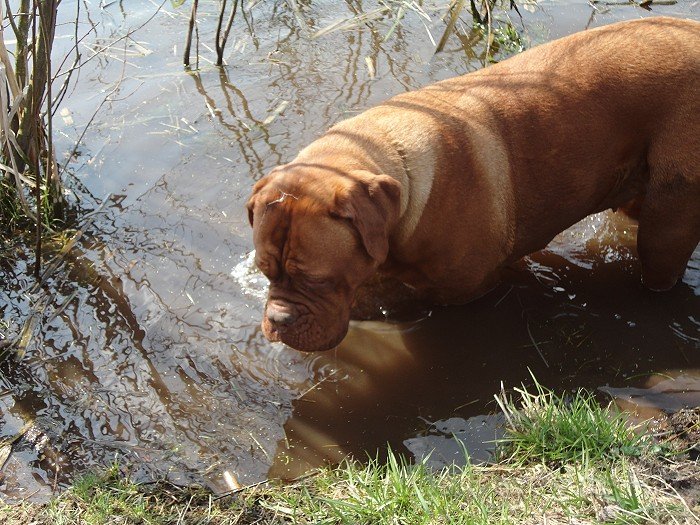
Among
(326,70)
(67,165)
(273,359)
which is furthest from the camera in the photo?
(326,70)

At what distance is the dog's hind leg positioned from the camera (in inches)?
149

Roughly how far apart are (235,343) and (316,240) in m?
1.13

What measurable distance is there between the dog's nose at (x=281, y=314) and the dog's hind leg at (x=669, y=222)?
1938 mm

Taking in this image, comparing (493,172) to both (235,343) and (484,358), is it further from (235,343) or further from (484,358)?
(235,343)

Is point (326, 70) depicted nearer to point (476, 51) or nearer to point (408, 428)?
point (476, 51)

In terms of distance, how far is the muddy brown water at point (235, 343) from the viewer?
11.8 feet

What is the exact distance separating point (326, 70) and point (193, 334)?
294 centimetres

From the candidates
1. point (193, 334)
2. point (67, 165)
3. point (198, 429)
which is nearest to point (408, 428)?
point (198, 429)

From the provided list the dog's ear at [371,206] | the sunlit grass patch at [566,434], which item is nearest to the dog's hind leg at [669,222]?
the sunlit grass patch at [566,434]

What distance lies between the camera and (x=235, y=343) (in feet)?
13.5

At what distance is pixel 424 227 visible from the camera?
364 centimetres

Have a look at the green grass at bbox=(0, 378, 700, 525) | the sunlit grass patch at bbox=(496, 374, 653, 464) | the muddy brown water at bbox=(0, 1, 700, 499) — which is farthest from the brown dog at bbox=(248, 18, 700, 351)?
the sunlit grass patch at bbox=(496, 374, 653, 464)

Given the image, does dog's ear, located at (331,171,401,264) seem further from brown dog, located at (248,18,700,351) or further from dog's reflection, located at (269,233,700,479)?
dog's reflection, located at (269,233,700,479)

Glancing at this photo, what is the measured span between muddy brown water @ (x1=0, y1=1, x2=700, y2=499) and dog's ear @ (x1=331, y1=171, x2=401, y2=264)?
0.88m
